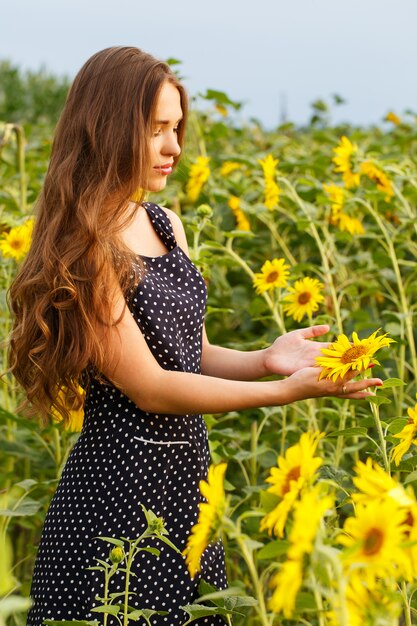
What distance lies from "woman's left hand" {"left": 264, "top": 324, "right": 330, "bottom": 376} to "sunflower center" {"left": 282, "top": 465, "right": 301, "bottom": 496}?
540 millimetres

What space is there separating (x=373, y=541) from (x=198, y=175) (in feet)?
6.65

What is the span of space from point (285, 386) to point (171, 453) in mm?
286

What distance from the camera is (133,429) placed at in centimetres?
165

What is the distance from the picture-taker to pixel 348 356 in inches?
55.4

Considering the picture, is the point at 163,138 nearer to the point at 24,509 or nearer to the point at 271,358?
the point at 271,358

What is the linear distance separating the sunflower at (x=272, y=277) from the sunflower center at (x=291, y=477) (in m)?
1.15

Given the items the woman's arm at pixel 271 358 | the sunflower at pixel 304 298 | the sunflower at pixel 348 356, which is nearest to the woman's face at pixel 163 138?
the woman's arm at pixel 271 358

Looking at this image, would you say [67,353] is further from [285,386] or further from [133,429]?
[285,386]

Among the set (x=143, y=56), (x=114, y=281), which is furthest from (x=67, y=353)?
(x=143, y=56)

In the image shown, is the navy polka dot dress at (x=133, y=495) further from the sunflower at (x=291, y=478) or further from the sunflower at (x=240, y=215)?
the sunflower at (x=240, y=215)

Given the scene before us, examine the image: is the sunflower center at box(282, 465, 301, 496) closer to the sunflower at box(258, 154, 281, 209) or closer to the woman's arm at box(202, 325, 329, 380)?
the woman's arm at box(202, 325, 329, 380)

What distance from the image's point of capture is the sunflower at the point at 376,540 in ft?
2.93

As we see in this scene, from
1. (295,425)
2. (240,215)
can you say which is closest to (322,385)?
(295,425)

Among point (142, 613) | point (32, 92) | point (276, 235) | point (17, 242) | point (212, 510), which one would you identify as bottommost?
point (32, 92)
